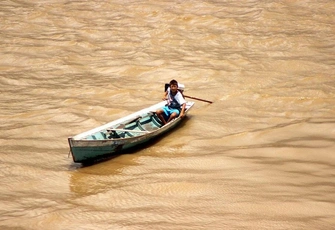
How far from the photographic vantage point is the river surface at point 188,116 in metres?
6.26

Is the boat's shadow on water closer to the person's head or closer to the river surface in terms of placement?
the river surface

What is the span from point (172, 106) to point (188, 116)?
75 centimetres

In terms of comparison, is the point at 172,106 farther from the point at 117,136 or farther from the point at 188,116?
the point at 117,136

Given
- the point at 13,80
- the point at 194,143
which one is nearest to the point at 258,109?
the point at 194,143

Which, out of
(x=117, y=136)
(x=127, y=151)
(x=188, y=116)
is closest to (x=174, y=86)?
(x=188, y=116)

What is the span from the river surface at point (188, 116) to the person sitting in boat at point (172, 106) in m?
0.33

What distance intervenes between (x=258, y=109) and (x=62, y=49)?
7055 mm

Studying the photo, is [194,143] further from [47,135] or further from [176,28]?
[176,28]

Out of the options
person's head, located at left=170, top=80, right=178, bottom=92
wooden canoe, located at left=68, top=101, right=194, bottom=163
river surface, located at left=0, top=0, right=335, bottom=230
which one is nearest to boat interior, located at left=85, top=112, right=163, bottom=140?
wooden canoe, located at left=68, top=101, right=194, bottom=163

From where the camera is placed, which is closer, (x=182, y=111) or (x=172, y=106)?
(x=182, y=111)

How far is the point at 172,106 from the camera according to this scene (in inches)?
384

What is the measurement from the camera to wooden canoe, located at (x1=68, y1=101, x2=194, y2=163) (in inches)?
307

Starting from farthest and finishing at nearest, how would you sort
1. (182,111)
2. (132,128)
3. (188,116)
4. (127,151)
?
(188,116) < (182,111) < (132,128) < (127,151)

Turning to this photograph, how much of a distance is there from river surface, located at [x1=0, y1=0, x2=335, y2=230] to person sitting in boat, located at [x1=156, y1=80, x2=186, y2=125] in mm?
332
